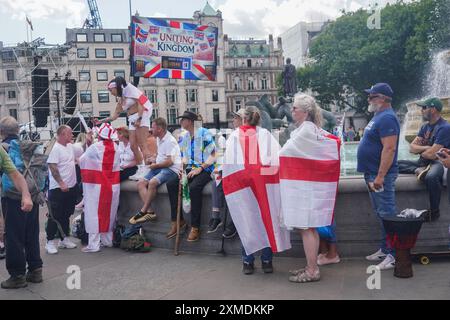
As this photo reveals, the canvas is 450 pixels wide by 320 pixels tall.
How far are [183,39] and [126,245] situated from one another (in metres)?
5.67

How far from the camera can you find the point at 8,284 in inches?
221

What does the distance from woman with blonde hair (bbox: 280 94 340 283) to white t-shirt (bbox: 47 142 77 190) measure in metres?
3.83

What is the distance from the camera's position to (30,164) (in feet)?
18.8

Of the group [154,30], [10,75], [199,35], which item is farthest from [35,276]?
[10,75]

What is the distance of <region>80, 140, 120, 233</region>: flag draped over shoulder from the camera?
299 inches

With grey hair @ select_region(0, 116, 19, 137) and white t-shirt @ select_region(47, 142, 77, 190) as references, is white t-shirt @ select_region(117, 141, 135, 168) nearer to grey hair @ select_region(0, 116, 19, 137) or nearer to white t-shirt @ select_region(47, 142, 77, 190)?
white t-shirt @ select_region(47, 142, 77, 190)

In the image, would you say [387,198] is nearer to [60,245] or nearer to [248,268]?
[248,268]

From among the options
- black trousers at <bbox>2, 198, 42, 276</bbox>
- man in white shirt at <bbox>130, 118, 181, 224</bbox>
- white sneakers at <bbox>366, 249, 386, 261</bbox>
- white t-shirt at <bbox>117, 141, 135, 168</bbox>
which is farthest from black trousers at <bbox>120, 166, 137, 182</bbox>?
white sneakers at <bbox>366, 249, 386, 261</bbox>

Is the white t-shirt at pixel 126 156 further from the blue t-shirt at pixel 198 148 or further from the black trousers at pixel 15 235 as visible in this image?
the black trousers at pixel 15 235

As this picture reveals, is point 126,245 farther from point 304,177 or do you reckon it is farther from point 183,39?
point 183,39

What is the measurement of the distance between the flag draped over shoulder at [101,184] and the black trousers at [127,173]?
0.41 metres

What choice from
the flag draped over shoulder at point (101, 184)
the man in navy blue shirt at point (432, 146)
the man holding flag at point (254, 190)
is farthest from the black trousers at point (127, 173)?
the man in navy blue shirt at point (432, 146)
